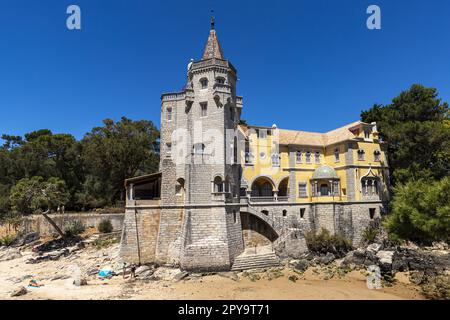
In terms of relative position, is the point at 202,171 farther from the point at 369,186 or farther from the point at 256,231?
the point at 369,186

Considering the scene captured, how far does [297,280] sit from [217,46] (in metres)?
24.0

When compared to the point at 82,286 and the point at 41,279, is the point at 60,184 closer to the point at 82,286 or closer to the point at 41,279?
the point at 41,279

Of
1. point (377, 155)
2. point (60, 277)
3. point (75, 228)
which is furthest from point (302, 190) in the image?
point (75, 228)

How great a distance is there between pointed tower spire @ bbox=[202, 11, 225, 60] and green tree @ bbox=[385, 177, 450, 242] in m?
20.7

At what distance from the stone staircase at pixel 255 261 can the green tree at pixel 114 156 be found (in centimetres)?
2451

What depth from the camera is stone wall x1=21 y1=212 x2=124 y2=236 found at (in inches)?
1387

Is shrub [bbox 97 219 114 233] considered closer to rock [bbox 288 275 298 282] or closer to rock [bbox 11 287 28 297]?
rock [bbox 11 287 28 297]

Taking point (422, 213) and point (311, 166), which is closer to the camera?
point (422, 213)

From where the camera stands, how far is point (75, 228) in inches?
1305

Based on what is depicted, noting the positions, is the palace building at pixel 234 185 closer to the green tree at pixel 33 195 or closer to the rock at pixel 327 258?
the rock at pixel 327 258

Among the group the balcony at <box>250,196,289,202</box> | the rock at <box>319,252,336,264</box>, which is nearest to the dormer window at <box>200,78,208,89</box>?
the balcony at <box>250,196,289,202</box>

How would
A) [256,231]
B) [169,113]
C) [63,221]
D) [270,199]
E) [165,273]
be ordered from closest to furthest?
[165,273], [256,231], [169,113], [270,199], [63,221]

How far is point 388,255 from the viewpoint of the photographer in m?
23.8

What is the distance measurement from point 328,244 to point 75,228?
101 feet
